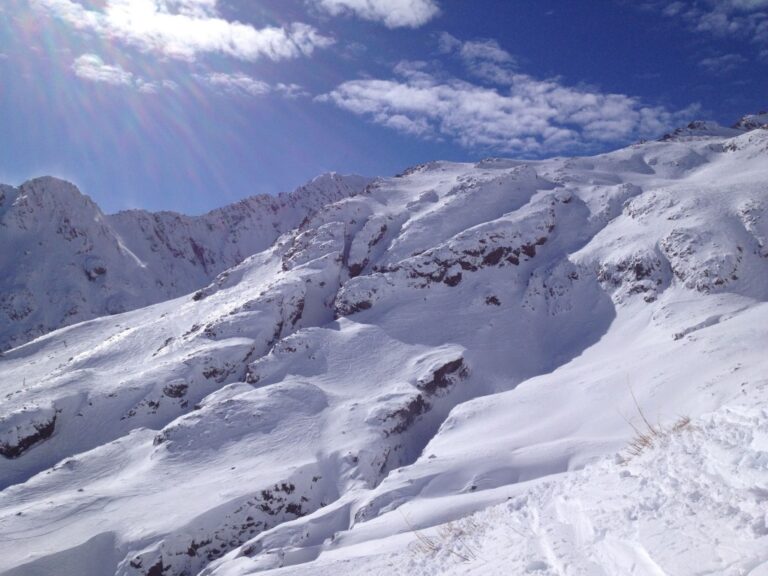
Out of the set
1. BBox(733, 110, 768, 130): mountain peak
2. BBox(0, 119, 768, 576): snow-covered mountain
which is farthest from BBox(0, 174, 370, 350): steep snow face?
BBox(733, 110, 768, 130): mountain peak

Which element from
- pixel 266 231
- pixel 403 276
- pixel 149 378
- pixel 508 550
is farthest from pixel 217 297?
pixel 266 231

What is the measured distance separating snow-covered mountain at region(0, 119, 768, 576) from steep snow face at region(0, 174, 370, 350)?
38.6 metres

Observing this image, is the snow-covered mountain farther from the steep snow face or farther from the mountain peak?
the steep snow face

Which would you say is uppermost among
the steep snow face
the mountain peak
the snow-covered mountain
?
the steep snow face

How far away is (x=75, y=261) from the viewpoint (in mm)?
102188

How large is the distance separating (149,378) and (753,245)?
50720mm

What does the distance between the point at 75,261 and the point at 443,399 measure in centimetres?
9877

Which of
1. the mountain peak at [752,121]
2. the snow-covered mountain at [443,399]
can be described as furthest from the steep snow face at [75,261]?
the mountain peak at [752,121]

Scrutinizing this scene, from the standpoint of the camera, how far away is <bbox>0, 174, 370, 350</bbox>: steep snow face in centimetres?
9462

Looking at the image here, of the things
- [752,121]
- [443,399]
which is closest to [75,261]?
[443,399]

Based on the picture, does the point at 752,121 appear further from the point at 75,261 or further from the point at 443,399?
the point at 75,261

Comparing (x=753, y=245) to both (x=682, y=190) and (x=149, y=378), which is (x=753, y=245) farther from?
(x=149, y=378)

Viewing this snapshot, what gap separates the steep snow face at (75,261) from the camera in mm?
94625

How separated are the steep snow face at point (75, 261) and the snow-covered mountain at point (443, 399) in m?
38.6
